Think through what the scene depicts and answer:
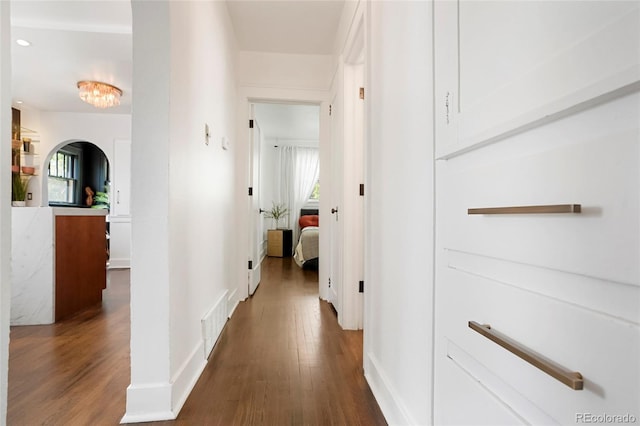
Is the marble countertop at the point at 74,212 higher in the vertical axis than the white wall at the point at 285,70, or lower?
lower

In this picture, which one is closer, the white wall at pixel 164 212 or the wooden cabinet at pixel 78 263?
the white wall at pixel 164 212

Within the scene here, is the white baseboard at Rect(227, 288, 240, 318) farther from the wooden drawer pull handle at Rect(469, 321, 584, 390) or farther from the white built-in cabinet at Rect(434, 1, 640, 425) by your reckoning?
the wooden drawer pull handle at Rect(469, 321, 584, 390)

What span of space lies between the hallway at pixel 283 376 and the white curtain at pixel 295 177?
4.50 meters

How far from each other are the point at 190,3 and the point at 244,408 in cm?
196

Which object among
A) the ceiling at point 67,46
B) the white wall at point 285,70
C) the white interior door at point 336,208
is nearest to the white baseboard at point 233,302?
the white interior door at point 336,208

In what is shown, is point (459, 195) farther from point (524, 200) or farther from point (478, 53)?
point (478, 53)

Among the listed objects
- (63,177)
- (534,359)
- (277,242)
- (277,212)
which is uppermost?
(63,177)

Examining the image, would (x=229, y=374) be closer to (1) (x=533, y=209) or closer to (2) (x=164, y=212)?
(2) (x=164, y=212)

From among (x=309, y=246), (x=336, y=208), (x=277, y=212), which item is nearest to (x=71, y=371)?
(x=336, y=208)

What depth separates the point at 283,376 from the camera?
1.63 meters

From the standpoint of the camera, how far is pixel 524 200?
58cm

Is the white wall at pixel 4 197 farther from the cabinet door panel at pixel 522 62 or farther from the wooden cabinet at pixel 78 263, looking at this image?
the wooden cabinet at pixel 78 263

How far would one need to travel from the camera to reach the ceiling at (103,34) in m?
2.53

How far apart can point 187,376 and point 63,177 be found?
7990mm
